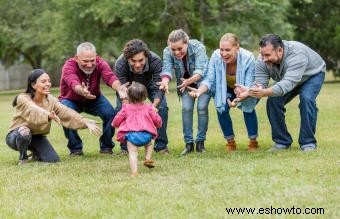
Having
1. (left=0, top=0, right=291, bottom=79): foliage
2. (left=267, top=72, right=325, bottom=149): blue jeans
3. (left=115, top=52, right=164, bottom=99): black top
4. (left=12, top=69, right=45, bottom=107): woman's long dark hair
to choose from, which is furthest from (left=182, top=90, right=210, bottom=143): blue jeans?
(left=0, top=0, right=291, bottom=79): foliage

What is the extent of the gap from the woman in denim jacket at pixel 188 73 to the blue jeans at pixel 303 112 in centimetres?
100

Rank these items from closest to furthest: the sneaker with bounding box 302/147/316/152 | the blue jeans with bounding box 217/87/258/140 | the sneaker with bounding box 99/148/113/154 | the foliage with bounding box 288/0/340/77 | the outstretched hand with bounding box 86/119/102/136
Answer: the outstretched hand with bounding box 86/119/102/136 < the sneaker with bounding box 302/147/316/152 < the blue jeans with bounding box 217/87/258/140 < the sneaker with bounding box 99/148/113/154 < the foliage with bounding box 288/0/340/77

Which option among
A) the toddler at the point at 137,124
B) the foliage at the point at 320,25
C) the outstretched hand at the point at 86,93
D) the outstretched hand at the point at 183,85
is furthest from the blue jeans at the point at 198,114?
the foliage at the point at 320,25

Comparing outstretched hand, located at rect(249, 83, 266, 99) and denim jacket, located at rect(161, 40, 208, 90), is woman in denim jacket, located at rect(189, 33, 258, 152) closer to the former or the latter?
denim jacket, located at rect(161, 40, 208, 90)

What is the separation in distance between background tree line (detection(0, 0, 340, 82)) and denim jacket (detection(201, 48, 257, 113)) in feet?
71.8

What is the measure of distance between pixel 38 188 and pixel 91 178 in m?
0.69

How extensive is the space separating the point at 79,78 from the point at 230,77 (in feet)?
7.22

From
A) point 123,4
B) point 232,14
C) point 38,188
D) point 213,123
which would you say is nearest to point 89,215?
point 38,188

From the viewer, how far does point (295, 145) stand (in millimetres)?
10695

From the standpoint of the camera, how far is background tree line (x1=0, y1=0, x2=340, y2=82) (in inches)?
1321

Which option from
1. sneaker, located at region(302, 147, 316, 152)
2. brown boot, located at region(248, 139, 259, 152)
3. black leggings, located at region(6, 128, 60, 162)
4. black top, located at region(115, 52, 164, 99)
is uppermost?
black top, located at region(115, 52, 164, 99)

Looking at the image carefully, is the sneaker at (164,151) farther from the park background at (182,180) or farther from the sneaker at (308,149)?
the sneaker at (308,149)

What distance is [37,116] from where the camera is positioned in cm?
937

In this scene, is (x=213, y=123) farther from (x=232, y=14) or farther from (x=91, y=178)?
(x=232, y=14)
